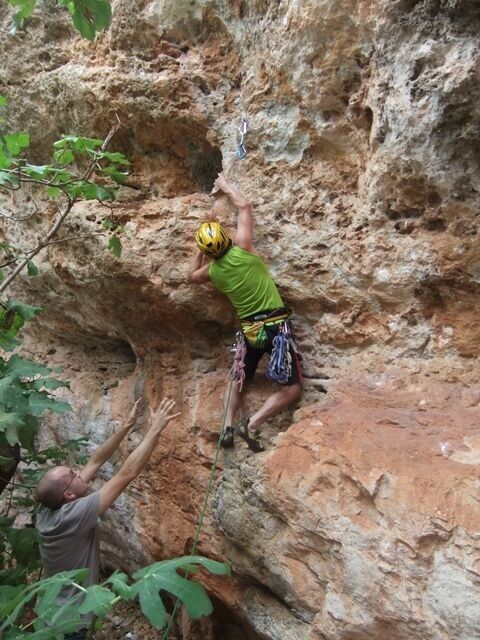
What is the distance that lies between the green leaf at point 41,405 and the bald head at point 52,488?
36 cm

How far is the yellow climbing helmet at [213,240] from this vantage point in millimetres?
3209

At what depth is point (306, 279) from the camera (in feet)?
10.8

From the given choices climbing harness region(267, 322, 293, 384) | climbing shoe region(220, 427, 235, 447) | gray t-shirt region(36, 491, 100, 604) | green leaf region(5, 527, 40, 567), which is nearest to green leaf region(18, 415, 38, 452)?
gray t-shirt region(36, 491, 100, 604)

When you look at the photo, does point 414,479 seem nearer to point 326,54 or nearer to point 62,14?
point 326,54

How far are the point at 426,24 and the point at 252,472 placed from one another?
8.24 feet

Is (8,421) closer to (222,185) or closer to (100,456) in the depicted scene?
(100,456)

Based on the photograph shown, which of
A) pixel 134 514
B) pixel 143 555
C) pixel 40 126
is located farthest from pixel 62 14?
pixel 143 555

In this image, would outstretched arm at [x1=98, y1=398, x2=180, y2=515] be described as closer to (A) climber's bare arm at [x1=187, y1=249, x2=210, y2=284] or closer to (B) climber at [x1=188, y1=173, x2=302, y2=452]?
(B) climber at [x1=188, y1=173, x2=302, y2=452]

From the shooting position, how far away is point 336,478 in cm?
271

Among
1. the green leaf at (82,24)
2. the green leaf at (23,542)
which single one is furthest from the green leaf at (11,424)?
the green leaf at (82,24)

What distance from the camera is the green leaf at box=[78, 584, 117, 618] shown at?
1.46m

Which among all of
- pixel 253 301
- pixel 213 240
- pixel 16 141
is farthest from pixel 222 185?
pixel 16 141

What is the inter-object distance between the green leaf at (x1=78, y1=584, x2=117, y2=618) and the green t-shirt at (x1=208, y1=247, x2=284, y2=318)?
2.00 meters

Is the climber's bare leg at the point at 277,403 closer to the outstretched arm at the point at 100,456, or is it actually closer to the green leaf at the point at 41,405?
the outstretched arm at the point at 100,456
